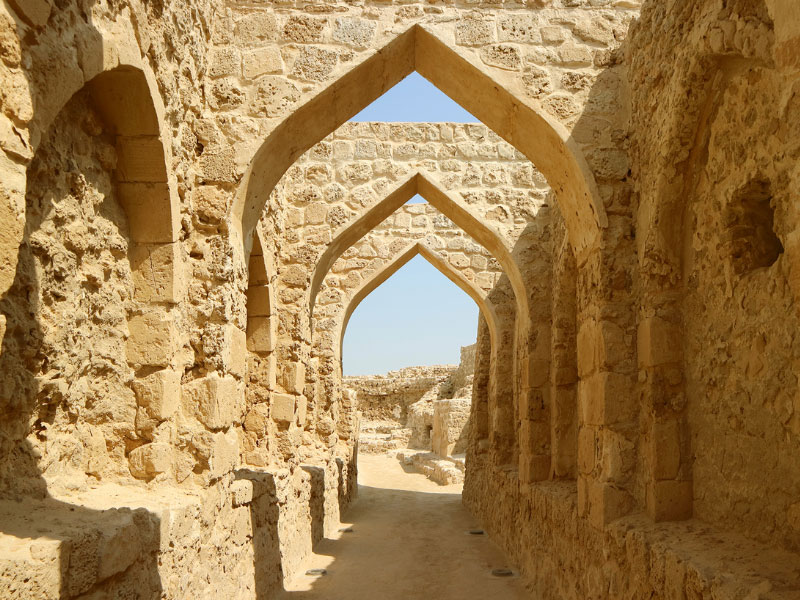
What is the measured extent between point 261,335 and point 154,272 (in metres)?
2.47

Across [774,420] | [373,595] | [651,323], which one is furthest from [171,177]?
[373,595]

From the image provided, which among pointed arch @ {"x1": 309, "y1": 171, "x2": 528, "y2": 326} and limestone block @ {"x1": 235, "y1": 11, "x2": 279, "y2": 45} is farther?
pointed arch @ {"x1": 309, "y1": 171, "x2": 528, "y2": 326}

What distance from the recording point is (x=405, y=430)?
1800cm

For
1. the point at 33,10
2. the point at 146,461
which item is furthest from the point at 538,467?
the point at 33,10

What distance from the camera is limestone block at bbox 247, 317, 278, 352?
5.66m

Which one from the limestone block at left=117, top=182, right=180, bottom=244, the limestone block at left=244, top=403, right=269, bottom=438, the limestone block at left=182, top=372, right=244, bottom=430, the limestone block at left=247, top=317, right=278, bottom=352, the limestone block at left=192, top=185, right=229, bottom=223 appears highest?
the limestone block at left=192, top=185, right=229, bottom=223

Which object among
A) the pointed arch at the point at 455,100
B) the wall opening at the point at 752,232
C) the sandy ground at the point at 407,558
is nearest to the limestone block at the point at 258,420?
the sandy ground at the point at 407,558

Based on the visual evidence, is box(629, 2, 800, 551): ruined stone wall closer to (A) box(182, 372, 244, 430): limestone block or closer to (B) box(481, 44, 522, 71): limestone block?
(B) box(481, 44, 522, 71): limestone block

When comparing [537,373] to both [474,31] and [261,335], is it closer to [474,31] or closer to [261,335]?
[261,335]

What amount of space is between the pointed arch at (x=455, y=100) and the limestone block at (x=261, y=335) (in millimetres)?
1789

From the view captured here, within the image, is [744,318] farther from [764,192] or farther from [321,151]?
[321,151]

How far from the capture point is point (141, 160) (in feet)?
10.3

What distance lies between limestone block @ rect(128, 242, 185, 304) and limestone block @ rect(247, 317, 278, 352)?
2423 millimetres

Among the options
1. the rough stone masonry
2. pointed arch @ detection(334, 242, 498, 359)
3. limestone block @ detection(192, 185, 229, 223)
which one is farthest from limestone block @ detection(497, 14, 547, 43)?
pointed arch @ detection(334, 242, 498, 359)
